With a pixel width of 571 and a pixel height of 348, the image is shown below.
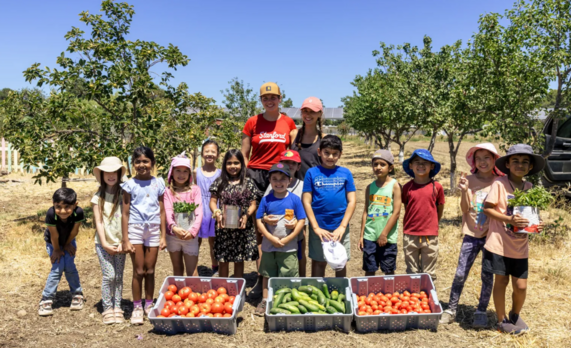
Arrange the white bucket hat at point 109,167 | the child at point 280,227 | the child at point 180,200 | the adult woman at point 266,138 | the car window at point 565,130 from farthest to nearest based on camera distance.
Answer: the car window at point 565,130 → the adult woman at point 266,138 → the child at point 180,200 → the child at point 280,227 → the white bucket hat at point 109,167

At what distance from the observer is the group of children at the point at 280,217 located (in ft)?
13.4

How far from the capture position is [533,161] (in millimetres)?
3822

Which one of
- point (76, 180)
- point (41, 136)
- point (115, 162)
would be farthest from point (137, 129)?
point (76, 180)

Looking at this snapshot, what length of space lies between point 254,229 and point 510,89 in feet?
18.7

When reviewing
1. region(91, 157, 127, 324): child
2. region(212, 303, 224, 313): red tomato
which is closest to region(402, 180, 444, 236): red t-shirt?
region(212, 303, 224, 313): red tomato

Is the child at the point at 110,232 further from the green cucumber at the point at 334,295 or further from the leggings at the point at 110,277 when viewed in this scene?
the green cucumber at the point at 334,295

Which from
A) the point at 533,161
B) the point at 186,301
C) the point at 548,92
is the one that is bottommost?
the point at 186,301

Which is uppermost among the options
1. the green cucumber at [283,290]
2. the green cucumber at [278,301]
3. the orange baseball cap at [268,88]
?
the orange baseball cap at [268,88]

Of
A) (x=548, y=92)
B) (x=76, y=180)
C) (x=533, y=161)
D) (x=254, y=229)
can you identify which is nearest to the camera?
(x=533, y=161)

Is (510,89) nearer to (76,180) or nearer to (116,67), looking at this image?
(116,67)

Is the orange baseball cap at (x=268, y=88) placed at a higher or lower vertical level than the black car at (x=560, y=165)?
higher

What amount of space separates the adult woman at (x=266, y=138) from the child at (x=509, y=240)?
2219mm

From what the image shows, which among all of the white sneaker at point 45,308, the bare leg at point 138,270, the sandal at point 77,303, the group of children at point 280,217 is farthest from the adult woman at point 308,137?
the white sneaker at point 45,308

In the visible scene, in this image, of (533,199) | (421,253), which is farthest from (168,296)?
(533,199)
